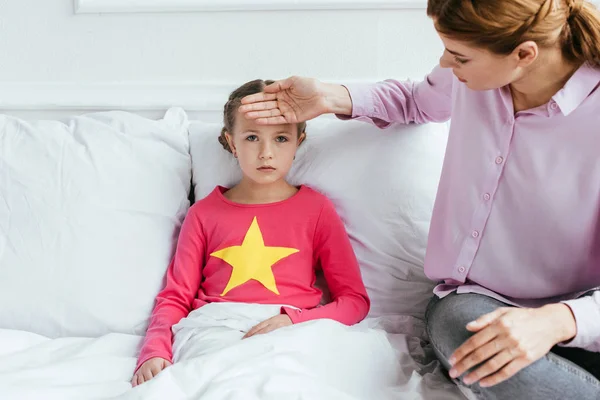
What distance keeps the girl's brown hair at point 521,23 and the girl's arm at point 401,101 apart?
1.00 feet

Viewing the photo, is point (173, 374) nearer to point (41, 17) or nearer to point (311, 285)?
point (311, 285)

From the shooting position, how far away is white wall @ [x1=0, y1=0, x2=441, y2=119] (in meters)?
1.68

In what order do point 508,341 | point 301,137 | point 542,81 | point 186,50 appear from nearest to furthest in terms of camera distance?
point 508,341
point 542,81
point 301,137
point 186,50

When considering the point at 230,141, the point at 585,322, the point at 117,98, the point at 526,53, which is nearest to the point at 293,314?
the point at 230,141

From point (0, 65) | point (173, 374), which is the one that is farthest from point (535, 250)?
point (0, 65)

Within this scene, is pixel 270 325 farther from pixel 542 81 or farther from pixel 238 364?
pixel 542 81

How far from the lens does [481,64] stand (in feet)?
3.63

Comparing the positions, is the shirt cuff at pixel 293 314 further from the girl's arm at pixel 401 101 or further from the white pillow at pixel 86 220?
the girl's arm at pixel 401 101

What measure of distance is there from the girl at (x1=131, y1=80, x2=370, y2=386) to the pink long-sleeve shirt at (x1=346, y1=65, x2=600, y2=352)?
202mm

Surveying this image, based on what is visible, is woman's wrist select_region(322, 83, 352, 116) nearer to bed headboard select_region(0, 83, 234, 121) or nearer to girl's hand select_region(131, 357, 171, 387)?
bed headboard select_region(0, 83, 234, 121)

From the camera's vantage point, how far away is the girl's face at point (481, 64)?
1.09m

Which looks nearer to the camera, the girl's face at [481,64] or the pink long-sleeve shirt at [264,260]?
the girl's face at [481,64]

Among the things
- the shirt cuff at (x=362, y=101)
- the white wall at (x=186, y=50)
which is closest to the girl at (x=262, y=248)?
the shirt cuff at (x=362, y=101)

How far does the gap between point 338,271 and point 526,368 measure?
462 mm
